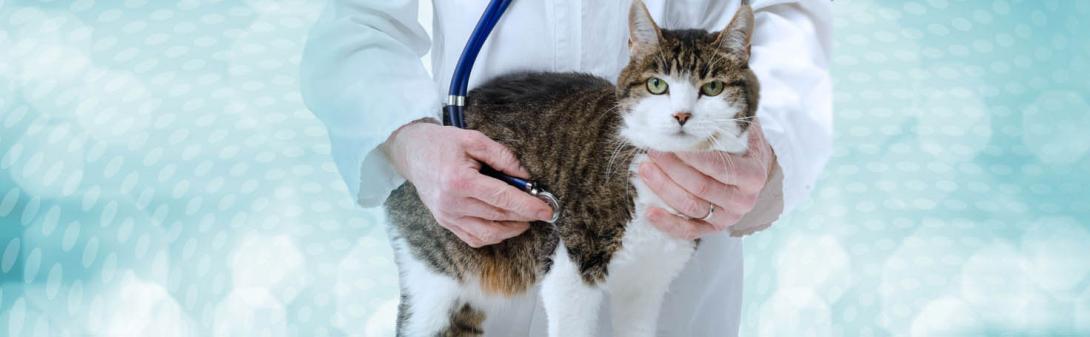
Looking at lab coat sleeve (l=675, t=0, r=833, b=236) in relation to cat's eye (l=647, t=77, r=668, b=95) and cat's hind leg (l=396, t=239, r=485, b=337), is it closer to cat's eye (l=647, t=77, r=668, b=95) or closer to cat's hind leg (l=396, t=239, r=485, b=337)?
cat's eye (l=647, t=77, r=668, b=95)

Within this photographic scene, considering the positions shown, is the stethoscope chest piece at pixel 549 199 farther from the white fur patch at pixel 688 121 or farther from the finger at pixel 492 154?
the white fur patch at pixel 688 121

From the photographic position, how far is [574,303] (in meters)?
1.25

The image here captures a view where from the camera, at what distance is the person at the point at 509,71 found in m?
1.15

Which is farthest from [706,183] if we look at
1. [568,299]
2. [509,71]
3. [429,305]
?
[429,305]

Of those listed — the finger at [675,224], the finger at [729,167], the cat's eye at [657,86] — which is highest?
the cat's eye at [657,86]

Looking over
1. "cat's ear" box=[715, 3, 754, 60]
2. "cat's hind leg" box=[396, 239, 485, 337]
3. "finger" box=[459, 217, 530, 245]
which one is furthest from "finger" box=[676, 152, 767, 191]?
"cat's hind leg" box=[396, 239, 485, 337]

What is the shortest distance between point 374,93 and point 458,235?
0.20 m

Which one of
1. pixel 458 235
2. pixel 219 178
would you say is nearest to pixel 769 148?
pixel 458 235

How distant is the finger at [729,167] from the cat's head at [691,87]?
11 millimetres

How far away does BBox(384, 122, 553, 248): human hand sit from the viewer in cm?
119

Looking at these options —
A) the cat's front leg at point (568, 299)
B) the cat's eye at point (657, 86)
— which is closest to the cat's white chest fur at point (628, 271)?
the cat's front leg at point (568, 299)

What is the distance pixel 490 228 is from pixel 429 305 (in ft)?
0.74

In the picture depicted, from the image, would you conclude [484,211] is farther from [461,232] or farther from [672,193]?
[672,193]

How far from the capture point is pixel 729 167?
1126 mm
